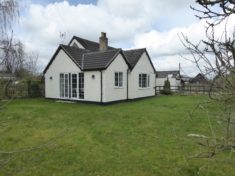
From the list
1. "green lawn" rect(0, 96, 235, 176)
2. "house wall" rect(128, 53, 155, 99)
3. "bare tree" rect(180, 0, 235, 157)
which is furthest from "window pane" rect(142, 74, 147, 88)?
"bare tree" rect(180, 0, 235, 157)

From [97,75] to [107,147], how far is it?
1076 cm

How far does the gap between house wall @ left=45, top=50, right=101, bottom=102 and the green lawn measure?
18.5 ft

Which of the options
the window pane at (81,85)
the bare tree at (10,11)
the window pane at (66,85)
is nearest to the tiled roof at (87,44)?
the window pane at (66,85)

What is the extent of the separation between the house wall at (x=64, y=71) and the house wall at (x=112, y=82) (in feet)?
1.91

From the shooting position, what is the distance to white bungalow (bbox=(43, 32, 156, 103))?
709 inches

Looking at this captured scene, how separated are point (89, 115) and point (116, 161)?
6.99m

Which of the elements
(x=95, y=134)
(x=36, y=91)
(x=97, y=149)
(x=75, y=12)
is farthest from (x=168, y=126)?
(x=36, y=91)

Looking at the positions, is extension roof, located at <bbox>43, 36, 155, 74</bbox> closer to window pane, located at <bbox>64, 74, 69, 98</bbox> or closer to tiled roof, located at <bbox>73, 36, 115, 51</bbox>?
window pane, located at <bbox>64, 74, 69, 98</bbox>

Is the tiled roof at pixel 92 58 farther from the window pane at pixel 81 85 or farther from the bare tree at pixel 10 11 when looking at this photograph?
the bare tree at pixel 10 11

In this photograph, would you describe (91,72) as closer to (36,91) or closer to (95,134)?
(36,91)

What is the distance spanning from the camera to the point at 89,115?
13.3 m

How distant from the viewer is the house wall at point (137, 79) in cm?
2072

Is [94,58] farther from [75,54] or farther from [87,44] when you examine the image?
[87,44]

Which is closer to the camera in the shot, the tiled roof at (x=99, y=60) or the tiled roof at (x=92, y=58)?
the tiled roof at (x=99, y=60)
